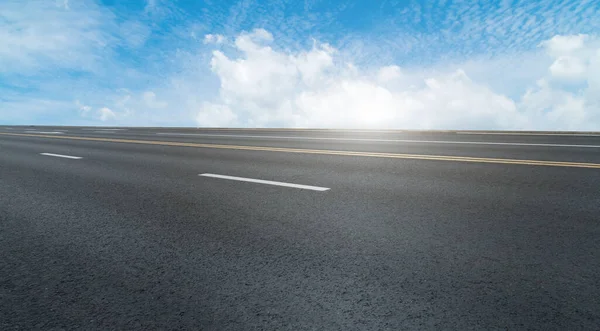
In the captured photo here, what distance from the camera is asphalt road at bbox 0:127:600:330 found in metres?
2.09

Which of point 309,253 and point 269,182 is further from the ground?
point 269,182

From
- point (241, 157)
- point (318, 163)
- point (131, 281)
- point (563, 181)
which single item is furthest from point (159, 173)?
point (563, 181)

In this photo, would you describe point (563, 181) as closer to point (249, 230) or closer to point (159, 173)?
point (249, 230)

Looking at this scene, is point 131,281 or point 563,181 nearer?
point 131,281

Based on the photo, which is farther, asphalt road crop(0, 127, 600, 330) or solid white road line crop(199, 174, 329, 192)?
solid white road line crop(199, 174, 329, 192)

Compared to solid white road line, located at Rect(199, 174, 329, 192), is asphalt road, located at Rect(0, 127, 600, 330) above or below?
below

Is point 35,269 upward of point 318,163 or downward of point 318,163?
downward

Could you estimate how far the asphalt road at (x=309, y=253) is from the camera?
209 centimetres

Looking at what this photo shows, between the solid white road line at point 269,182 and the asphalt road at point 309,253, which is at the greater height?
the solid white road line at point 269,182

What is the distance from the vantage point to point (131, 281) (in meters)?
2.56

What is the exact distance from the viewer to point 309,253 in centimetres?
294

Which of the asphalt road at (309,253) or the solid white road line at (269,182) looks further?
the solid white road line at (269,182)

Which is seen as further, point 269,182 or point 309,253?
point 269,182

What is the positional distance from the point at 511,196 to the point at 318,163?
3985mm
